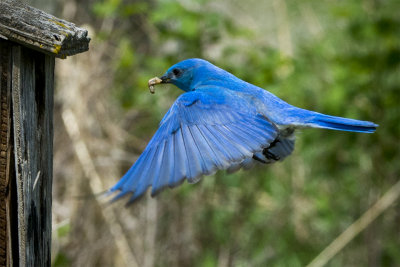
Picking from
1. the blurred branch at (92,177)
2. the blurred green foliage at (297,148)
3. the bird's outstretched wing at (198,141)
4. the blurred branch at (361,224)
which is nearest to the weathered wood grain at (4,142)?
the bird's outstretched wing at (198,141)

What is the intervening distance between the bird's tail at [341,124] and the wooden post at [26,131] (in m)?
1.39

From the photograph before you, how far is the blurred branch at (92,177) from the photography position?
4.45 metres

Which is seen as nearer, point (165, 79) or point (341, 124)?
point (341, 124)

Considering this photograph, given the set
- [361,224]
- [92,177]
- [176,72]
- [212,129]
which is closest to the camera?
[212,129]

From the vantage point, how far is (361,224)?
4.90 meters

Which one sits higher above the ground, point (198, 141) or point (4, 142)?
point (4, 142)

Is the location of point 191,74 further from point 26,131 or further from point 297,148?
point 297,148

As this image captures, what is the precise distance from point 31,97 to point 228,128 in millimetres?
1054

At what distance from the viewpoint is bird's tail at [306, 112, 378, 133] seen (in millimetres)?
2867

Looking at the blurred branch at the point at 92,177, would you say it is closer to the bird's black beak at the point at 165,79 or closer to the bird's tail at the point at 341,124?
the bird's black beak at the point at 165,79

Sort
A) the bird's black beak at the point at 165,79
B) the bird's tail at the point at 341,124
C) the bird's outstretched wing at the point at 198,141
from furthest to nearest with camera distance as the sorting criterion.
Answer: the bird's black beak at the point at 165,79, the bird's tail at the point at 341,124, the bird's outstretched wing at the point at 198,141

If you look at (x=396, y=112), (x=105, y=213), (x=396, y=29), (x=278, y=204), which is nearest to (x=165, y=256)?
(x=105, y=213)

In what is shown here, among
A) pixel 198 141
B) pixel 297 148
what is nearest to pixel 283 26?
pixel 297 148

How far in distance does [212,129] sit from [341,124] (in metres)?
0.65
